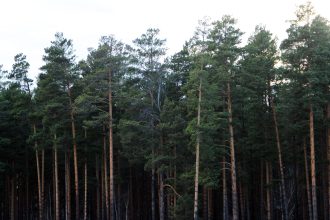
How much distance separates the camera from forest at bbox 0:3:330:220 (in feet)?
89.5

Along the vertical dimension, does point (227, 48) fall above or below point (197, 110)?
above

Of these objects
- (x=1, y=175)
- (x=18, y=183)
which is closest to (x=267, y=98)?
(x=1, y=175)

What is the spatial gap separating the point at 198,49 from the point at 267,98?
8130 millimetres

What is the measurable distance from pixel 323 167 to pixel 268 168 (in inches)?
186

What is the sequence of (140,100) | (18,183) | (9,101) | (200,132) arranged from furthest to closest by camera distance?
(18,183)
(9,101)
(140,100)
(200,132)

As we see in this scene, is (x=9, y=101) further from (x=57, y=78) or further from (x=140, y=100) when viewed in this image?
(x=140, y=100)

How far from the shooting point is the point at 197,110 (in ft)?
94.1

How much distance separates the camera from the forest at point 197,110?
27286 mm

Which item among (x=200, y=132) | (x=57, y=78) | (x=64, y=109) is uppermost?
(x=57, y=78)

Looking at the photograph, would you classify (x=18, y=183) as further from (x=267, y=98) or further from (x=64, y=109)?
(x=267, y=98)

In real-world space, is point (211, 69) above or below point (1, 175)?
above

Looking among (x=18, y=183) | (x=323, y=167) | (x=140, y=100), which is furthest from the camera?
(x=18, y=183)

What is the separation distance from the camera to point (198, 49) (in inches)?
1164

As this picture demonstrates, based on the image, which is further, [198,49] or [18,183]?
[18,183]
